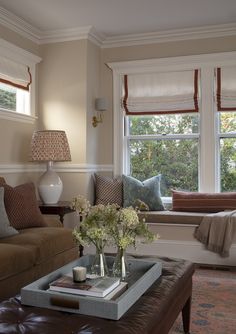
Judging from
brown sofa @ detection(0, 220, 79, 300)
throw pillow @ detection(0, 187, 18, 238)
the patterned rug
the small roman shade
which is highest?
the small roman shade

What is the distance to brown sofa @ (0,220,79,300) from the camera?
2574 millimetres

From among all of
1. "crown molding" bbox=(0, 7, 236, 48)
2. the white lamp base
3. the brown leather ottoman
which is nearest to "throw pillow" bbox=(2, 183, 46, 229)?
the white lamp base

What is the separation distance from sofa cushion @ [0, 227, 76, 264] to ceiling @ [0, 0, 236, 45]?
7.37 ft

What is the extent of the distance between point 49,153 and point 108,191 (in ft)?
3.06

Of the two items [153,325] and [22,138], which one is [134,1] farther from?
[153,325]

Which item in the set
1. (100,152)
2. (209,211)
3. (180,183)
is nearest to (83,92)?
(100,152)

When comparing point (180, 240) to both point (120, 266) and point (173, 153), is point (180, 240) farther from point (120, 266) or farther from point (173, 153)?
point (120, 266)

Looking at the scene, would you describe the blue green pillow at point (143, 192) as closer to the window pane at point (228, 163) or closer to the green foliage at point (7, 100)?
the window pane at point (228, 163)

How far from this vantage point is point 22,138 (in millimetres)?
4590

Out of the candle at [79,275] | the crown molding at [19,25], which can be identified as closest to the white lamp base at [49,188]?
the crown molding at [19,25]

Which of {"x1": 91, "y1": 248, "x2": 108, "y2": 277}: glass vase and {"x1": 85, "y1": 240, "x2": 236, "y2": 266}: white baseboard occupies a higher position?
{"x1": 91, "y1": 248, "x2": 108, "y2": 277}: glass vase

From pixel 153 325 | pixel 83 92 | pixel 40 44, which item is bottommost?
pixel 153 325

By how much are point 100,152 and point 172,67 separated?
1404 mm

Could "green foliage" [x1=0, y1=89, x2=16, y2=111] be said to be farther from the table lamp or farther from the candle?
the candle
